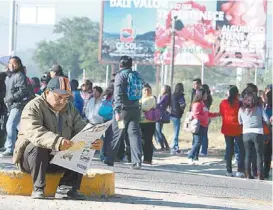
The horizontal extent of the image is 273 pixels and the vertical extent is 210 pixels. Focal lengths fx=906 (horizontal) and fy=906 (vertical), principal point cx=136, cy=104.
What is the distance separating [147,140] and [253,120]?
243 centimetres

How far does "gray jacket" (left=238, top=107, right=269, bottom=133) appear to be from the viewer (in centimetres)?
1563

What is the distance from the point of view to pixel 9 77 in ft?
52.6

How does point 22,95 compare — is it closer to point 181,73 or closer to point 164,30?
point 164,30

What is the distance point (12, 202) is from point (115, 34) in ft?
108

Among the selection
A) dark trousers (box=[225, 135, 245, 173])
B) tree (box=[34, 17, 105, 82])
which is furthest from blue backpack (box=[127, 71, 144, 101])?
tree (box=[34, 17, 105, 82])

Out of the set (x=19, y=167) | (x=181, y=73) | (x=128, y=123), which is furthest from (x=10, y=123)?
(x=181, y=73)

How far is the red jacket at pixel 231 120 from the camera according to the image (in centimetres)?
1627

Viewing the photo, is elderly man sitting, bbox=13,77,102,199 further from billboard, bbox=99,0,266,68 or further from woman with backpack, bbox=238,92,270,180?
billboard, bbox=99,0,266,68

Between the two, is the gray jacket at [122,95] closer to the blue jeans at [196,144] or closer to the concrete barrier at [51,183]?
the blue jeans at [196,144]

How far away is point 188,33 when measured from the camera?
4231 centimetres

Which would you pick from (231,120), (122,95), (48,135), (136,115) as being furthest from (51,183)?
(231,120)

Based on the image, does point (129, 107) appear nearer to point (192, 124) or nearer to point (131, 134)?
point (131, 134)

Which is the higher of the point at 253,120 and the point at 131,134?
the point at 253,120

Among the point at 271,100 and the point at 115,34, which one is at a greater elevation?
the point at 115,34
